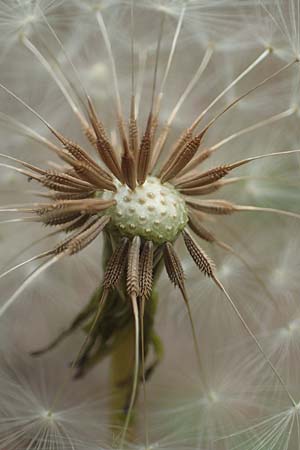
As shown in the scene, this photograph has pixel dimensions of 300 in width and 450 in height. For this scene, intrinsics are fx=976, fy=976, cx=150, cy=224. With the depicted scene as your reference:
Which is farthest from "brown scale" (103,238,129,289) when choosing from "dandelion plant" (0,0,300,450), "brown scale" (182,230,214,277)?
"brown scale" (182,230,214,277)

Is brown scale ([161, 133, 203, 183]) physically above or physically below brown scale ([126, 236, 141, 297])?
above

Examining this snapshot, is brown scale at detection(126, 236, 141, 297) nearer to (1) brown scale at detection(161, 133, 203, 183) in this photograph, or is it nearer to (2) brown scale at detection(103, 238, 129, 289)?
(2) brown scale at detection(103, 238, 129, 289)

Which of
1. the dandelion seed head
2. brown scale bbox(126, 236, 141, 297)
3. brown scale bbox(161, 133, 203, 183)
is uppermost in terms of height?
brown scale bbox(161, 133, 203, 183)

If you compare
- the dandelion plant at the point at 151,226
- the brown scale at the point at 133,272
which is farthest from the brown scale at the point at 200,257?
the brown scale at the point at 133,272

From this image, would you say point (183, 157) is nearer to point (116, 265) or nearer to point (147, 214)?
point (147, 214)

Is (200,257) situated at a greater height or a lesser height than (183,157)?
lesser

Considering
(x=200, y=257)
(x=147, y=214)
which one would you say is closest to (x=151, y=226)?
(x=147, y=214)

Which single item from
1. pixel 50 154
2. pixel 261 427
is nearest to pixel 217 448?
pixel 261 427

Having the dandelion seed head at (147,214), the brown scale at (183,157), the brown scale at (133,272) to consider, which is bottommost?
the brown scale at (133,272)

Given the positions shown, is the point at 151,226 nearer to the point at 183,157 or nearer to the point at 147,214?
the point at 147,214

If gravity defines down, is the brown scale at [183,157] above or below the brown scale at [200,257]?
above

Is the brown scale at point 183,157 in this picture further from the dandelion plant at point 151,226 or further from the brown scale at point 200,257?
the brown scale at point 200,257
